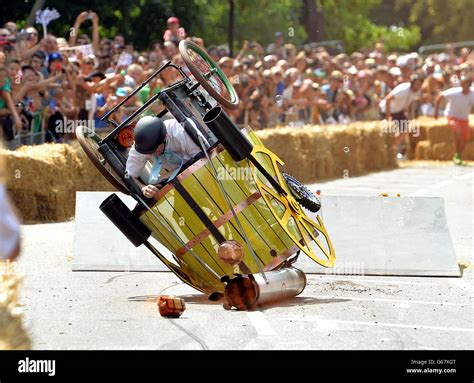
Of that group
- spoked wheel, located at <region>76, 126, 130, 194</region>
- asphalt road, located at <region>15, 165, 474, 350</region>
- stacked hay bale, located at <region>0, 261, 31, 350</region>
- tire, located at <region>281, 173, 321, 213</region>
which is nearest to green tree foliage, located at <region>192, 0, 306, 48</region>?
asphalt road, located at <region>15, 165, 474, 350</region>

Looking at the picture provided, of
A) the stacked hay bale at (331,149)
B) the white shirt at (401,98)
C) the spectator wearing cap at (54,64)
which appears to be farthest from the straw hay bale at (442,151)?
the spectator wearing cap at (54,64)

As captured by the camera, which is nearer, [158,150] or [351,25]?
[158,150]

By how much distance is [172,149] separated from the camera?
10633 mm

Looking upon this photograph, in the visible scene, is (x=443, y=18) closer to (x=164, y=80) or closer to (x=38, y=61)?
(x=164, y=80)

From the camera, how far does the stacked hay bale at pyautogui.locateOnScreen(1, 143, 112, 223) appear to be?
54.4 feet

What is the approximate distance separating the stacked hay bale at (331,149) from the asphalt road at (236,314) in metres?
9.57

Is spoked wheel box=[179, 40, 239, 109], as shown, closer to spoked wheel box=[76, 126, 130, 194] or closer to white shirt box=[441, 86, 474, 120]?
spoked wheel box=[76, 126, 130, 194]

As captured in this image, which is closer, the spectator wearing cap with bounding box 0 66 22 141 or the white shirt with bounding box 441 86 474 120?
the spectator wearing cap with bounding box 0 66 22 141

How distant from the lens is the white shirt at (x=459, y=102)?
2784 cm

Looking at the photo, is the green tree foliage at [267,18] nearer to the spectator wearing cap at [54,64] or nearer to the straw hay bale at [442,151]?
the straw hay bale at [442,151]

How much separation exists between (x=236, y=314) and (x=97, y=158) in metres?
1.85

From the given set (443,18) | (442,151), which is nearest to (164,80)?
(442,151)

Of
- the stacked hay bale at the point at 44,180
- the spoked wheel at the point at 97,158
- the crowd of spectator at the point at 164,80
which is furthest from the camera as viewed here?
the crowd of spectator at the point at 164,80

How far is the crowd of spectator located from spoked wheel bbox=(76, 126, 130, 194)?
2.16 m
